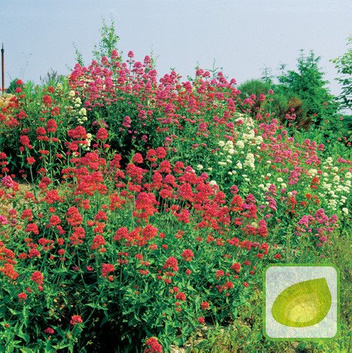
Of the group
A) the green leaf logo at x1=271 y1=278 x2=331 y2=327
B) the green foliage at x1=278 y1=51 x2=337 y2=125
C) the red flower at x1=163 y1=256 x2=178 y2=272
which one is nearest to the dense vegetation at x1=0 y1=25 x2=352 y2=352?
the red flower at x1=163 y1=256 x2=178 y2=272

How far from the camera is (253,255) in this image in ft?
17.8

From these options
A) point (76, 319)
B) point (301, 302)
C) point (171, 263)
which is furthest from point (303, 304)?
point (76, 319)

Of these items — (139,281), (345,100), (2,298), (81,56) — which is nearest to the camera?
(2,298)

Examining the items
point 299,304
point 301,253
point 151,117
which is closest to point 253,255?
point 299,304

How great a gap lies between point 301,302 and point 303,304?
6cm

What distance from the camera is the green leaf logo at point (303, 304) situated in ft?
16.9

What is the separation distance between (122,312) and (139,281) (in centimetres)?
29

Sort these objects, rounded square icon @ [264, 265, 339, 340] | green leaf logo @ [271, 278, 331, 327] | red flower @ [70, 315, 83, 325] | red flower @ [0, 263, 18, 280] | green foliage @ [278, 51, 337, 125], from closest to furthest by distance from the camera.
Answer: red flower @ [0, 263, 18, 280] < red flower @ [70, 315, 83, 325] < rounded square icon @ [264, 265, 339, 340] < green leaf logo @ [271, 278, 331, 327] < green foliage @ [278, 51, 337, 125]

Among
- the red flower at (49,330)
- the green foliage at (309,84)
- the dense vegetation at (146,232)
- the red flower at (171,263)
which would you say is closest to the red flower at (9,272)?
the dense vegetation at (146,232)

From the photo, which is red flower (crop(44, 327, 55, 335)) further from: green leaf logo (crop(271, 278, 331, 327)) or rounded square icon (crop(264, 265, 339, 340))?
green leaf logo (crop(271, 278, 331, 327))

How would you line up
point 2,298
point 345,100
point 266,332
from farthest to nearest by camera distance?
point 345,100
point 266,332
point 2,298

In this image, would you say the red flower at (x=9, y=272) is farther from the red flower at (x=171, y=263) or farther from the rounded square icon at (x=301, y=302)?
the rounded square icon at (x=301, y=302)

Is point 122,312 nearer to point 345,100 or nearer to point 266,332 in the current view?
point 266,332

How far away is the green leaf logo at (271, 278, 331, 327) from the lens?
5145 mm
